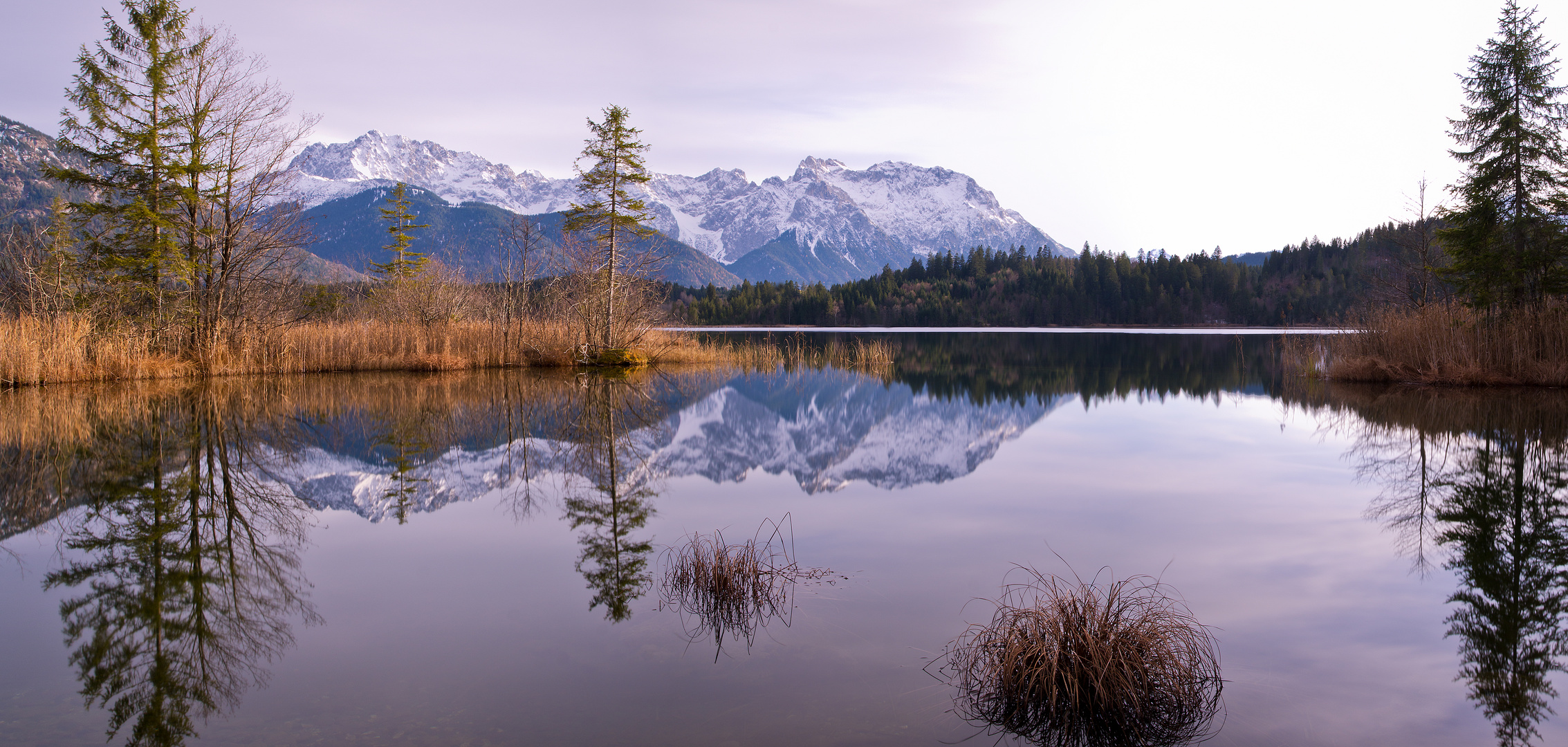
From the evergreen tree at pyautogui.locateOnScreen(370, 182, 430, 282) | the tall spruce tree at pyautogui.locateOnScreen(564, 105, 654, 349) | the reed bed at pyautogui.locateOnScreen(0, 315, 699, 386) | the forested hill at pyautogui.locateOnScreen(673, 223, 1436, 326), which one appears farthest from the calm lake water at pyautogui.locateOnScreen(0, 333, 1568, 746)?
the forested hill at pyautogui.locateOnScreen(673, 223, 1436, 326)

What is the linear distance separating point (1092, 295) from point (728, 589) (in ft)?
358

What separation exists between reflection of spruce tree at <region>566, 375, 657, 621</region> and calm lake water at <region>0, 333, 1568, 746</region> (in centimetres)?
5

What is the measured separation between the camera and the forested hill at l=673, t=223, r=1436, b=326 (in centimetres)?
10056

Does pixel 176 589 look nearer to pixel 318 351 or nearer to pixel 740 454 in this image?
pixel 740 454

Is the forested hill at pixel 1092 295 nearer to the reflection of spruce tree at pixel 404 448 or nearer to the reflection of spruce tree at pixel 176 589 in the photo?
the reflection of spruce tree at pixel 404 448

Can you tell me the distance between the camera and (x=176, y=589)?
5.56 m

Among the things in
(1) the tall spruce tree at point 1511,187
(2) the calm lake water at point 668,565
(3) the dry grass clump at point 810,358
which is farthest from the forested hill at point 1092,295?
(2) the calm lake water at point 668,565

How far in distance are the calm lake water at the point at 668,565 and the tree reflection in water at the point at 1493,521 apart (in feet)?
0.13

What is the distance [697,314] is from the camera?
109m

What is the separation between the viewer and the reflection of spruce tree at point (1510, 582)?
417 cm

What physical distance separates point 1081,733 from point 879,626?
150 cm

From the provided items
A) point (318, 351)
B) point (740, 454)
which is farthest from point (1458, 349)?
point (318, 351)

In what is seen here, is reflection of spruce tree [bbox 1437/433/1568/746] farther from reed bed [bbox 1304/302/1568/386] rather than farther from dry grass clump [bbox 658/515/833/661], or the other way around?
reed bed [bbox 1304/302/1568/386]

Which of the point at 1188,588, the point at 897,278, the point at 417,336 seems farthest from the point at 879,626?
the point at 897,278
